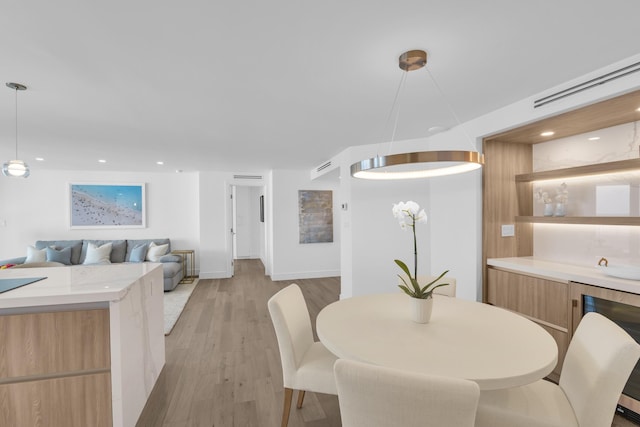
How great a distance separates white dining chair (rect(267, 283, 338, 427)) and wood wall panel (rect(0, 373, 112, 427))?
0.98 metres

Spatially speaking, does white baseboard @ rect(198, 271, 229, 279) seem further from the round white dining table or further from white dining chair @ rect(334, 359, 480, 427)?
white dining chair @ rect(334, 359, 480, 427)

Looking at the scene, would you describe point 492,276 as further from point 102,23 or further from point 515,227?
point 102,23

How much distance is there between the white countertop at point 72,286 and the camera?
1.50m

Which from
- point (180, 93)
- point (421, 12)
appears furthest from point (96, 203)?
point (421, 12)

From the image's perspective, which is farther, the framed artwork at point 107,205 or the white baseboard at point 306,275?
the white baseboard at point 306,275

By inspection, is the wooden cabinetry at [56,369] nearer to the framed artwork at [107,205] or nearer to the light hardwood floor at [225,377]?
the light hardwood floor at [225,377]

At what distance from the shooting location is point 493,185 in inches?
117

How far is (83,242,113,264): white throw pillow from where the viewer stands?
18.0ft

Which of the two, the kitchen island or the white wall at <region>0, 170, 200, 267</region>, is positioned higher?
the white wall at <region>0, 170, 200, 267</region>

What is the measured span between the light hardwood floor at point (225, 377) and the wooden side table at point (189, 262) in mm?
1820

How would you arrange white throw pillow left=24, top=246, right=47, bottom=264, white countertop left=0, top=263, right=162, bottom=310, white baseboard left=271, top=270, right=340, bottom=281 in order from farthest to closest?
white baseboard left=271, top=270, right=340, bottom=281 < white throw pillow left=24, top=246, right=47, bottom=264 < white countertop left=0, top=263, right=162, bottom=310

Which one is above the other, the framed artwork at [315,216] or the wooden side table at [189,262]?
the framed artwork at [315,216]

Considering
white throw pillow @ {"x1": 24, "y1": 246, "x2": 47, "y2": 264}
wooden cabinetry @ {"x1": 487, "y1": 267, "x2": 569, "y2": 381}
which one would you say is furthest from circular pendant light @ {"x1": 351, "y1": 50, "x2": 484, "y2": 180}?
white throw pillow @ {"x1": 24, "y1": 246, "x2": 47, "y2": 264}

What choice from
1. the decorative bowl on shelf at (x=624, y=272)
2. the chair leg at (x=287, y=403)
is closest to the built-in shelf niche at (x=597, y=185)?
the decorative bowl on shelf at (x=624, y=272)
